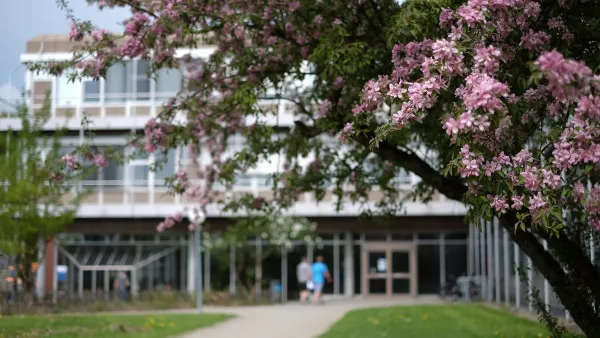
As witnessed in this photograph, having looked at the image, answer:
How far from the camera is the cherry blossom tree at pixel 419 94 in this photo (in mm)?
5582

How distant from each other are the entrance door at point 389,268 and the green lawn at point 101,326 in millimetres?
16198

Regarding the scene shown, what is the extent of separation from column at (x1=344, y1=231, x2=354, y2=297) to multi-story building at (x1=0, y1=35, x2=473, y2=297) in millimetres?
39

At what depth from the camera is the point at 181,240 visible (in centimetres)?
3544

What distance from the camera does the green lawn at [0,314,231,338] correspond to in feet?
47.3

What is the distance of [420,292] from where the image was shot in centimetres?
3503

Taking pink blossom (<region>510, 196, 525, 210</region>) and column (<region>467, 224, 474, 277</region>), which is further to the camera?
column (<region>467, 224, 474, 277</region>)

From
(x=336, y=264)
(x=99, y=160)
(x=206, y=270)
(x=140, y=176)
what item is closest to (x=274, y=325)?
(x=99, y=160)

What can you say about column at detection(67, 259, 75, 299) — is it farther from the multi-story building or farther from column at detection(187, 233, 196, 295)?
column at detection(187, 233, 196, 295)

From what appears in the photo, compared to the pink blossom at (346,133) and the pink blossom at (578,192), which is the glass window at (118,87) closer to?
the pink blossom at (346,133)

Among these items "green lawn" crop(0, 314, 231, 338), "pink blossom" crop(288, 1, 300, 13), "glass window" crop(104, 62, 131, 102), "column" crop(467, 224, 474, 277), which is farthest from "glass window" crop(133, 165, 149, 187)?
"pink blossom" crop(288, 1, 300, 13)

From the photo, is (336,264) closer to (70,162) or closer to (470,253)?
(470,253)

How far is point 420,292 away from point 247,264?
7070mm

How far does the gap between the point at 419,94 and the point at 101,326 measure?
476 inches

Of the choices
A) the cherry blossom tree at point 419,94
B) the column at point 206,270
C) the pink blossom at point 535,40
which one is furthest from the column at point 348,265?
the pink blossom at point 535,40
